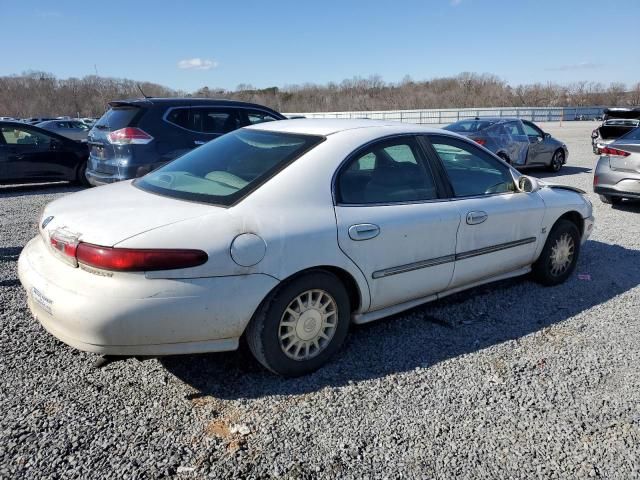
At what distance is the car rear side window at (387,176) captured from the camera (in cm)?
324

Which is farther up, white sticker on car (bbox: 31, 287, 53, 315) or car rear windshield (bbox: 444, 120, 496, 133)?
car rear windshield (bbox: 444, 120, 496, 133)

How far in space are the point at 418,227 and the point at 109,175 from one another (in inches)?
228

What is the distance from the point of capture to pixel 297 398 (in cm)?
287

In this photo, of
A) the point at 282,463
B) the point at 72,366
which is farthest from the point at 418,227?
the point at 72,366

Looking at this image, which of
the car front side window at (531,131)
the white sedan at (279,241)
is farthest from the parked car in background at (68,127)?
the white sedan at (279,241)

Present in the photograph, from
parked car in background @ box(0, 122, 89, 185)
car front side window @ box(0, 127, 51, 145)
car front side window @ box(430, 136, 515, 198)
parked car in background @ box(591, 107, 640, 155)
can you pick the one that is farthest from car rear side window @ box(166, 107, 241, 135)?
parked car in background @ box(591, 107, 640, 155)

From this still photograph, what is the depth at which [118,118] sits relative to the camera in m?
7.78

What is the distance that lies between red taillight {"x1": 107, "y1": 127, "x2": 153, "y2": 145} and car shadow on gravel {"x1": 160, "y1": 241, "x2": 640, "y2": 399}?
501 cm

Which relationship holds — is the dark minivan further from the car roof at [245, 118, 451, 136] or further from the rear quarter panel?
the rear quarter panel

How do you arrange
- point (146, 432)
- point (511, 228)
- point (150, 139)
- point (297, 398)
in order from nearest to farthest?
point (146, 432)
point (297, 398)
point (511, 228)
point (150, 139)

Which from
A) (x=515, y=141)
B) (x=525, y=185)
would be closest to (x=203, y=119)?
(x=525, y=185)

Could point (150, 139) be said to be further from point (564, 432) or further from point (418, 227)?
point (564, 432)

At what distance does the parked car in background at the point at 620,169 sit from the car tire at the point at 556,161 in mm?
4722

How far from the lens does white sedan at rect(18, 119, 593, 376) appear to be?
2.54 m
